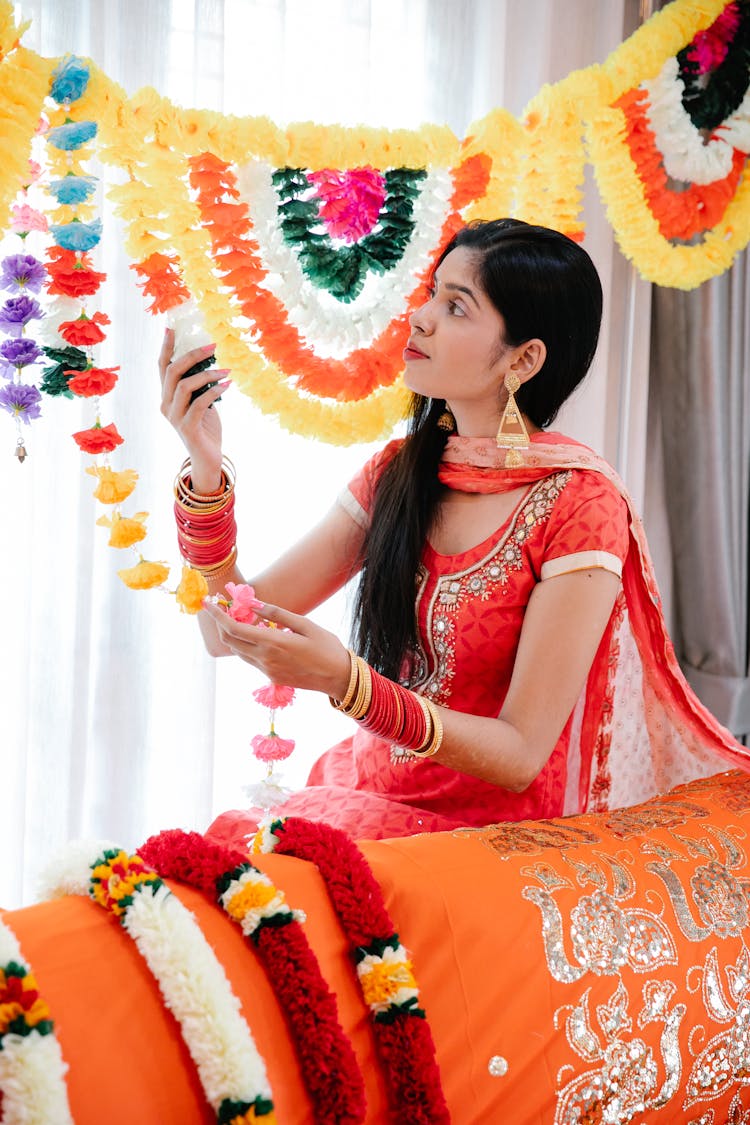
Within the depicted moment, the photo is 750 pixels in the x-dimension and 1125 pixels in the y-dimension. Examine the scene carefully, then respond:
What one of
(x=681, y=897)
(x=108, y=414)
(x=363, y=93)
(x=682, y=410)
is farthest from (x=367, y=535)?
(x=682, y=410)

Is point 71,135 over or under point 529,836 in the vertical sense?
over

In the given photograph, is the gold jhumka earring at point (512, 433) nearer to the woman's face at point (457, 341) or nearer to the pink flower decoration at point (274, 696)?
the woman's face at point (457, 341)

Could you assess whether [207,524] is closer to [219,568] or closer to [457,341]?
[219,568]

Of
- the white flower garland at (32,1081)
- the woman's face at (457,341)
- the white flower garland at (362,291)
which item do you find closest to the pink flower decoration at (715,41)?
the white flower garland at (362,291)

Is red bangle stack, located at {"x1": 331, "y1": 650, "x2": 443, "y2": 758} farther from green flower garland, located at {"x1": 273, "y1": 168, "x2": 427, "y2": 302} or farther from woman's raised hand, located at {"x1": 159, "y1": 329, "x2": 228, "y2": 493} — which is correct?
green flower garland, located at {"x1": 273, "y1": 168, "x2": 427, "y2": 302}

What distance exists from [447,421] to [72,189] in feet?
2.18

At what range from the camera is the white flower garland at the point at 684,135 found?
1995mm

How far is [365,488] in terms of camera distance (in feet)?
5.88

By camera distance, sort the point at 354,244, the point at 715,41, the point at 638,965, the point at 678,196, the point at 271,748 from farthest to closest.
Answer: the point at 678,196
the point at 715,41
the point at 354,244
the point at 271,748
the point at 638,965

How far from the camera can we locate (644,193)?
207 centimetres

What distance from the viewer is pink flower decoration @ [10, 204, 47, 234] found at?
1527 mm

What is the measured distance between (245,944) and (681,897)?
0.57 m

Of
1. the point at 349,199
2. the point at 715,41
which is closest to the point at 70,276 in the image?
the point at 349,199

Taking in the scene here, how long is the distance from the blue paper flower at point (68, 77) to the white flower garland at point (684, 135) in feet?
3.53
